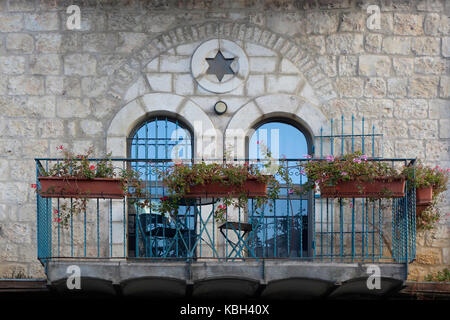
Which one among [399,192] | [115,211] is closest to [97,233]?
[115,211]

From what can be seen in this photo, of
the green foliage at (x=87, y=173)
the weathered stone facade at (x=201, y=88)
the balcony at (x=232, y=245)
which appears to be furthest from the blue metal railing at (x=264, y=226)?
the green foliage at (x=87, y=173)

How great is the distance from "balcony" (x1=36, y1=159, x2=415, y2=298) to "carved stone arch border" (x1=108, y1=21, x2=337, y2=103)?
1061 millimetres

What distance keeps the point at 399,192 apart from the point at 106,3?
4.15 metres

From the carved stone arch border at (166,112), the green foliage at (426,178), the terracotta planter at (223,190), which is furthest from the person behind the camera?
the carved stone arch border at (166,112)

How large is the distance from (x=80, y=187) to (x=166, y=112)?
5.80 ft

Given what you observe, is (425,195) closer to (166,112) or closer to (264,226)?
(264,226)

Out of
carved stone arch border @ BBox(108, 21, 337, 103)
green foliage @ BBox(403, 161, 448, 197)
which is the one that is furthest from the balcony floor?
carved stone arch border @ BBox(108, 21, 337, 103)

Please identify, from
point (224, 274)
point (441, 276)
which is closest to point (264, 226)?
point (224, 274)

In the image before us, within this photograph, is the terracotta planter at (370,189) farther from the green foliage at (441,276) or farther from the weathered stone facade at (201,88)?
the green foliage at (441,276)

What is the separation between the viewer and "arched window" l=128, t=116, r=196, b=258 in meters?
9.80

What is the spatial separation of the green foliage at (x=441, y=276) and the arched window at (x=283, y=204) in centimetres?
141

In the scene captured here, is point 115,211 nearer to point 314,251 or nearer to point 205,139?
point 205,139

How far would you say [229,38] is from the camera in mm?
10242

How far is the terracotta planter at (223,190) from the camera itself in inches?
344
